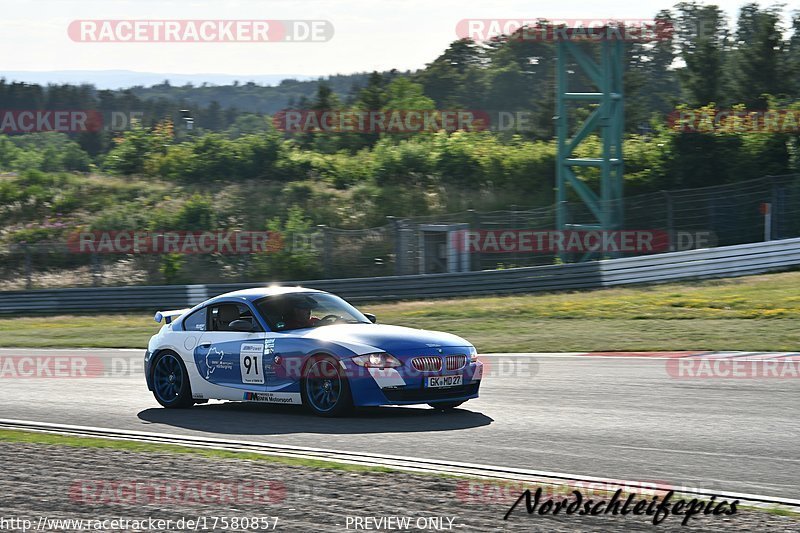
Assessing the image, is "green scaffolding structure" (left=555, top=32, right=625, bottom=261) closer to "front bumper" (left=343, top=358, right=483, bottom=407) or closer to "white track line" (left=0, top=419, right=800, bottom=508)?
"front bumper" (left=343, top=358, right=483, bottom=407)

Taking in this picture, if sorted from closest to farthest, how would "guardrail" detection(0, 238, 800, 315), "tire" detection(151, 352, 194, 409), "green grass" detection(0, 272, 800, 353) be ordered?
"tire" detection(151, 352, 194, 409) < "green grass" detection(0, 272, 800, 353) < "guardrail" detection(0, 238, 800, 315)

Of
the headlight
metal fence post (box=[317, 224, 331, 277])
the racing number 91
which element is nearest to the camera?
the headlight

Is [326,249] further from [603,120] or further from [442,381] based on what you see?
[442,381]

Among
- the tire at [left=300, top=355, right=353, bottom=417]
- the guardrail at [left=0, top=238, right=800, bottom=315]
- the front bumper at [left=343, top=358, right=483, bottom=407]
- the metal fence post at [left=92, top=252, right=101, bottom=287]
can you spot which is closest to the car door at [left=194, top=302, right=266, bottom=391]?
the tire at [left=300, top=355, right=353, bottom=417]

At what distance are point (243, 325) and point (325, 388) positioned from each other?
132 centimetres

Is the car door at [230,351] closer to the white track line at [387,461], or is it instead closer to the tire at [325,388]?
the tire at [325,388]

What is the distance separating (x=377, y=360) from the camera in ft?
34.3

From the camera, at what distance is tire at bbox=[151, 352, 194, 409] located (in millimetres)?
12266

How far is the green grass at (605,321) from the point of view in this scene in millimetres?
18280

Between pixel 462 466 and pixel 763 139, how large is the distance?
94.4ft

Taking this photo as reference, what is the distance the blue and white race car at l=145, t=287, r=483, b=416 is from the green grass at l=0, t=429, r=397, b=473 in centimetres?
182

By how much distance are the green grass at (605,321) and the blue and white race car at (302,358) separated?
7.13 meters

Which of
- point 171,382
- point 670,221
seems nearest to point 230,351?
point 171,382

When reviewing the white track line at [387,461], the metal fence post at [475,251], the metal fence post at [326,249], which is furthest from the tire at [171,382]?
the metal fence post at [326,249]
